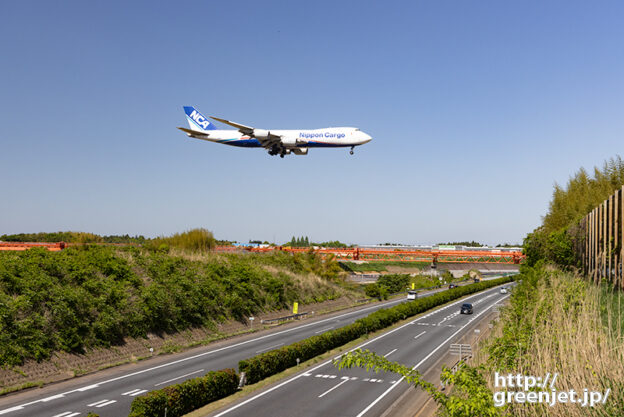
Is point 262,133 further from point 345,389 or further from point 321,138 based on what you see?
point 345,389

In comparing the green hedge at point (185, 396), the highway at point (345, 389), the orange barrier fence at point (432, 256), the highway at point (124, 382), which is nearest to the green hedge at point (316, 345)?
the highway at point (345, 389)

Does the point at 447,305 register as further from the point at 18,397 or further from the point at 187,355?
the point at 18,397

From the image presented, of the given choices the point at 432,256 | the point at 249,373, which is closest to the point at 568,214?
the point at 249,373

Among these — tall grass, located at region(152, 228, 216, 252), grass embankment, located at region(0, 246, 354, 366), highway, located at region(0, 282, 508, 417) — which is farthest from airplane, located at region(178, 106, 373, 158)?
tall grass, located at region(152, 228, 216, 252)

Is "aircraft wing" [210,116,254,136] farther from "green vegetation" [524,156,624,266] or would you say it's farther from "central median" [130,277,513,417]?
"green vegetation" [524,156,624,266]

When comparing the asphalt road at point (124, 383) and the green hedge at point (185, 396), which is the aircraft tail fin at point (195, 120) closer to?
the asphalt road at point (124, 383)

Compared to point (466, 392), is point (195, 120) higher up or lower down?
higher up

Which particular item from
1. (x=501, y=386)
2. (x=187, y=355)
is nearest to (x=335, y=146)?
(x=187, y=355)
